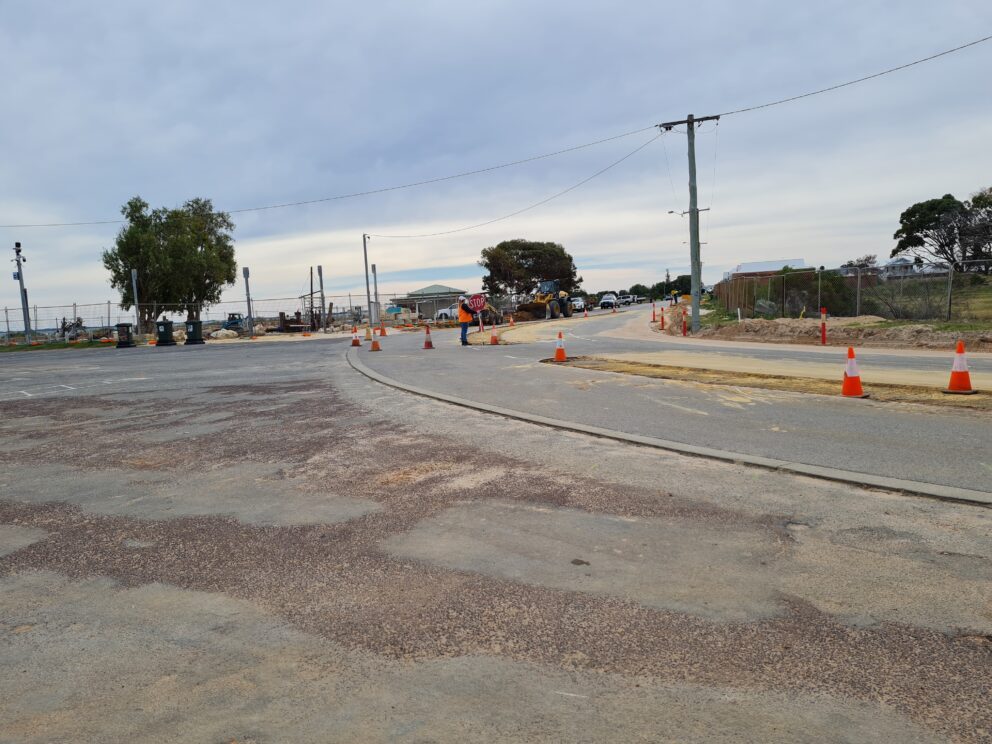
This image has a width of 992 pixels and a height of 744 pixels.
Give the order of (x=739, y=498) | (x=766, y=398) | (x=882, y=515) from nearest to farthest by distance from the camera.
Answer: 1. (x=882, y=515)
2. (x=739, y=498)
3. (x=766, y=398)

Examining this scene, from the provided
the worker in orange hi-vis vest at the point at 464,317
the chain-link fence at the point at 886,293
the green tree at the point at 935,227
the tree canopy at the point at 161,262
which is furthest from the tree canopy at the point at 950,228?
the tree canopy at the point at 161,262

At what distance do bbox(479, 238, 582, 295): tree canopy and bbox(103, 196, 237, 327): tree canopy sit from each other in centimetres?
4077

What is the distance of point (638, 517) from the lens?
478 centimetres

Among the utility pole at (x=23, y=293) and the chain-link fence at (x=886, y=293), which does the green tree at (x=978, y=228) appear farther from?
the utility pole at (x=23, y=293)

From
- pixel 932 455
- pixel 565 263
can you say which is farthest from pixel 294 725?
pixel 565 263

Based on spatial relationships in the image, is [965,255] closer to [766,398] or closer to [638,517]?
[766,398]

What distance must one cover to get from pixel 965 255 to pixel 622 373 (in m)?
56.2

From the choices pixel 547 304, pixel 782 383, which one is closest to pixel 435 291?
pixel 547 304

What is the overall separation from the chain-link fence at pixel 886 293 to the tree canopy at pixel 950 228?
2485 cm

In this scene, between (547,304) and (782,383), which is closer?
(782,383)

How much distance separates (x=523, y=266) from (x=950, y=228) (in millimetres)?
47936

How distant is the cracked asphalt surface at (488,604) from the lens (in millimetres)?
2602

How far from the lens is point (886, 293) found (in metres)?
23.8

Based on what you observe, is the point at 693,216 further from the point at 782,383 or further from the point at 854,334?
the point at 782,383
